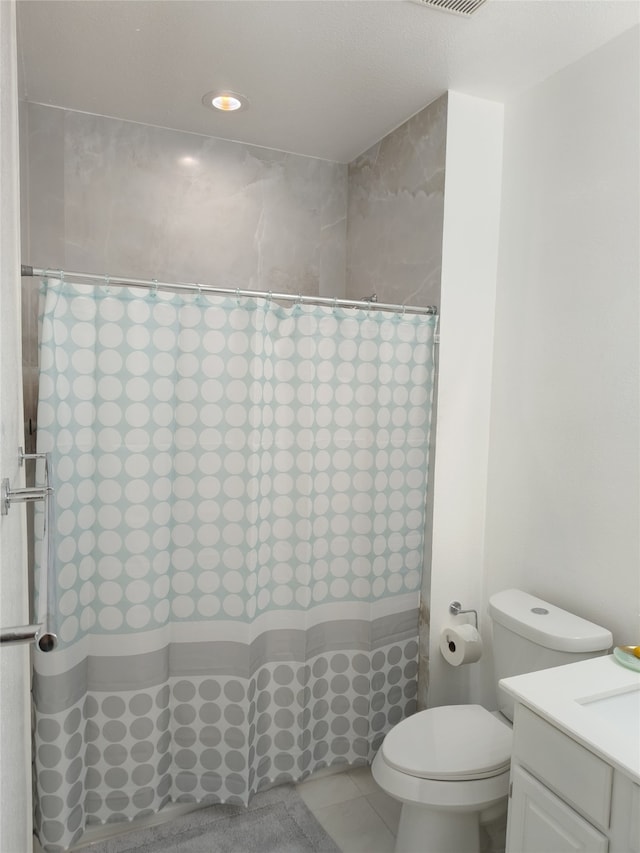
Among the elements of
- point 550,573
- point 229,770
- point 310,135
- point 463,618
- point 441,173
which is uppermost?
point 310,135

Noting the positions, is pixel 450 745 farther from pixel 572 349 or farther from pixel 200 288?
pixel 200 288

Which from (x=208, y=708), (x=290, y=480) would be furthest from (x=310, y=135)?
(x=208, y=708)

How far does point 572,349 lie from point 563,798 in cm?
125

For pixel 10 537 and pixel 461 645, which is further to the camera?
pixel 461 645

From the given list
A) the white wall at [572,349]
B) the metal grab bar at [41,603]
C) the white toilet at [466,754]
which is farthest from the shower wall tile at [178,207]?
the white toilet at [466,754]

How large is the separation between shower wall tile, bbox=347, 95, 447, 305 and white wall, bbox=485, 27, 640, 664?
26 cm

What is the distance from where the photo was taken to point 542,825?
1386 millimetres

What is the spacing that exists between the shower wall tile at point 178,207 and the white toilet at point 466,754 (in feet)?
5.71

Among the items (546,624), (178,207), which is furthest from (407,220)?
(546,624)

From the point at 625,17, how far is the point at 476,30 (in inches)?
15.8

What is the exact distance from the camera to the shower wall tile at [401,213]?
2195 millimetres

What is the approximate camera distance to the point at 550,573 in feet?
6.56

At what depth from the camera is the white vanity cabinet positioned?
47.3 inches

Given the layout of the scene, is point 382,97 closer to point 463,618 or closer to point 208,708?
point 463,618
